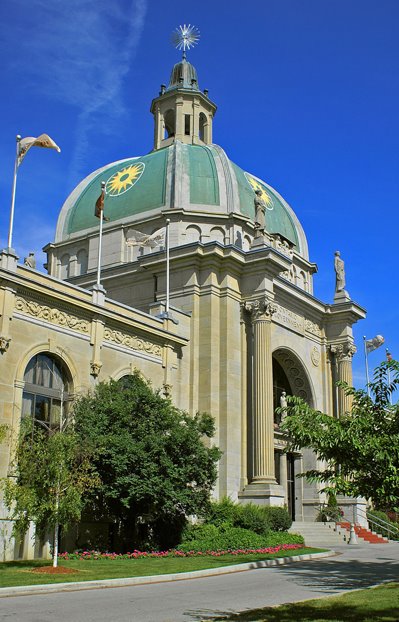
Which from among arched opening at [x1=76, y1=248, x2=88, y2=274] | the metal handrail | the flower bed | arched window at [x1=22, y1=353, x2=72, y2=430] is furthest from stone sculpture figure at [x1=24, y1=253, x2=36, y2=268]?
the metal handrail

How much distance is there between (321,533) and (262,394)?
28.5 feet

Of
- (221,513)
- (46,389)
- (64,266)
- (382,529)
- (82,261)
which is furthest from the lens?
(64,266)

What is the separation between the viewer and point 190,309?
127 feet

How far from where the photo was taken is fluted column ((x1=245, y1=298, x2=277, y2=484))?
36.2 meters

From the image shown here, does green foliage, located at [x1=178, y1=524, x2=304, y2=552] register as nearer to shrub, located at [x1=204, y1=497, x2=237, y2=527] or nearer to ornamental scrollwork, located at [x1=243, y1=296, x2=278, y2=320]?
shrub, located at [x1=204, y1=497, x2=237, y2=527]

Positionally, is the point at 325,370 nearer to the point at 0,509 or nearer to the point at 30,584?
the point at 0,509

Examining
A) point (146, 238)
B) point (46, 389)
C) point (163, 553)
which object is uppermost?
point (146, 238)

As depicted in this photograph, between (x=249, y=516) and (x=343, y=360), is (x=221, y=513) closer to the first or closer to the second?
(x=249, y=516)

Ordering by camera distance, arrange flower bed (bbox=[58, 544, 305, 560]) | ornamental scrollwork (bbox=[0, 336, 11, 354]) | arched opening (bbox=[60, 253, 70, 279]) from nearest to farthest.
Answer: flower bed (bbox=[58, 544, 305, 560]) < ornamental scrollwork (bbox=[0, 336, 11, 354]) < arched opening (bbox=[60, 253, 70, 279])

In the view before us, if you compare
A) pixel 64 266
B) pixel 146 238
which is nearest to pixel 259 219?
pixel 146 238

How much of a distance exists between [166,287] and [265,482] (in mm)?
11572

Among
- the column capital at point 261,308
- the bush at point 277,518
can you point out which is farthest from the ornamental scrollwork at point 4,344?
the column capital at point 261,308

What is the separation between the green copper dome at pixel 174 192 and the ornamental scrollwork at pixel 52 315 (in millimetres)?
16483

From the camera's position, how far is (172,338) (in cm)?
3575
